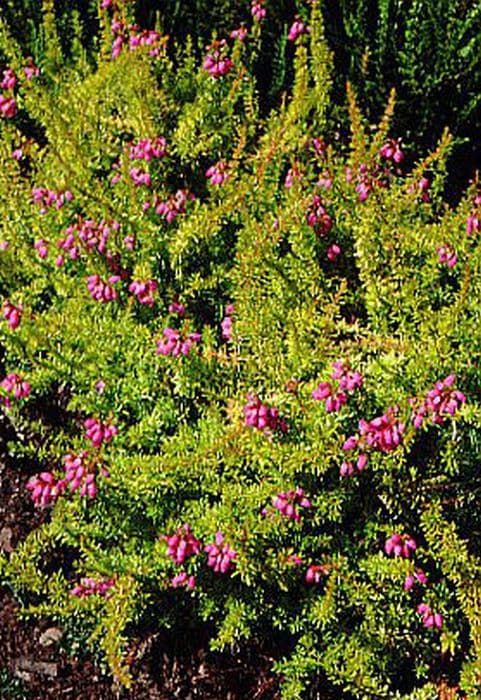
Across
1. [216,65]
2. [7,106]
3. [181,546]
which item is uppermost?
[216,65]

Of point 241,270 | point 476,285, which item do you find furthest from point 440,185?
point 241,270

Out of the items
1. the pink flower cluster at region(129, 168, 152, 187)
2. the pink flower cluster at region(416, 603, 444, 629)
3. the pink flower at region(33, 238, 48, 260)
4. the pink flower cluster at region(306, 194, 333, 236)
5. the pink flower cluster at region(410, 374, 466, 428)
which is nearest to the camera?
the pink flower cluster at region(410, 374, 466, 428)

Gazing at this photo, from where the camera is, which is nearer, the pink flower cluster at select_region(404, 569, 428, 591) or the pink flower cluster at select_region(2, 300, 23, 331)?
the pink flower cluster at select_region(404, 569, 428, 591)

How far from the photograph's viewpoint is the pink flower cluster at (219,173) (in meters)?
3.06

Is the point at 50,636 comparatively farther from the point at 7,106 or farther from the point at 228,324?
the point at 7,106

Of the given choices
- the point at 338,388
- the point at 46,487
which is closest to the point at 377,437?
the point at 338,388

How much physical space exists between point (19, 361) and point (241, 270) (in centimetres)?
94

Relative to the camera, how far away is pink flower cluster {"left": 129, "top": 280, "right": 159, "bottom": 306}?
2873 millimetres

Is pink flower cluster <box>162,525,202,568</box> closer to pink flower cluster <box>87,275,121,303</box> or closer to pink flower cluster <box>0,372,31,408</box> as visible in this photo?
pink flower cluster <box>0,372,31,408</box>

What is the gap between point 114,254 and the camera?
305 centimetres

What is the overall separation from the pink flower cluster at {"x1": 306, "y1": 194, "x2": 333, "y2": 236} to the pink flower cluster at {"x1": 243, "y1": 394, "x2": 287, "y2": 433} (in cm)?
69

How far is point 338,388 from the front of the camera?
2.51m

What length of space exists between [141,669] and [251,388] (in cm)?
99

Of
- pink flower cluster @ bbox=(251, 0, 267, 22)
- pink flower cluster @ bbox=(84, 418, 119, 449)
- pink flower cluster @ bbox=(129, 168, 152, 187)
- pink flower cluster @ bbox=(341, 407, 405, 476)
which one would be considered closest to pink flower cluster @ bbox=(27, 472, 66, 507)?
pink flower cluster @ bbox=(84, 418, 119, 449)
